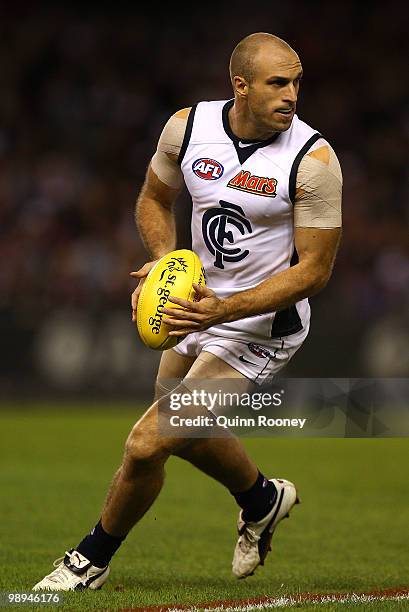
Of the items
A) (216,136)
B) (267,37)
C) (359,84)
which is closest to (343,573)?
(216,136)

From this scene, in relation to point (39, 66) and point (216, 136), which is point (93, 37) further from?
point (216, 136)

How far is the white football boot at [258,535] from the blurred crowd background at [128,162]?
28.6 ft

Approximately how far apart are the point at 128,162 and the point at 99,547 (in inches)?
548

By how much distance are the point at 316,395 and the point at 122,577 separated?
4.63 ft

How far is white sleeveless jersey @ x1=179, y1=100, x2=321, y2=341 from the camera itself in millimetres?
5633

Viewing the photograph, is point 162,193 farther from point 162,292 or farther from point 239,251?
point 162,292

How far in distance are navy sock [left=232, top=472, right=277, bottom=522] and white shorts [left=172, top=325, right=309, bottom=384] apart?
0.60m

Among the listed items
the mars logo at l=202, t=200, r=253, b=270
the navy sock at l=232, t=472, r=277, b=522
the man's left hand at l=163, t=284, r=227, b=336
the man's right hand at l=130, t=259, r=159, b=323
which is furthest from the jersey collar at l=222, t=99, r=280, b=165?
the navy sock at l=232, t=472, r=277, b=522

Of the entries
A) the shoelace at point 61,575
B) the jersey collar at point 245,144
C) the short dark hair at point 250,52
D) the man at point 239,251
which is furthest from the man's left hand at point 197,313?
the shoelace at point 61,575

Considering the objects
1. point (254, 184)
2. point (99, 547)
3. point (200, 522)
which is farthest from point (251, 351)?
point (200, 522)

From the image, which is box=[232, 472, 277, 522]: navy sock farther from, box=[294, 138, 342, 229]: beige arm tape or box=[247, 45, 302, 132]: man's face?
box=[247, 45, 302, 132]: man's face

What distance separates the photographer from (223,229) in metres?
5.83

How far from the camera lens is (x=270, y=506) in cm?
633

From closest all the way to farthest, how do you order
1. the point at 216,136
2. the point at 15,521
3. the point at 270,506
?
the point at 216,136, the point at 270,506, the point at 15,521
